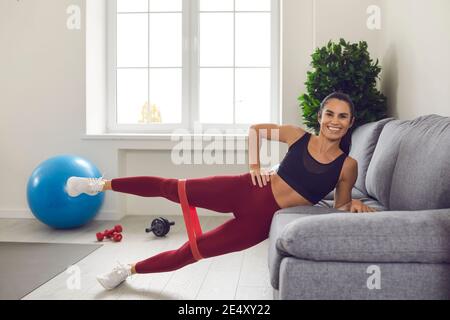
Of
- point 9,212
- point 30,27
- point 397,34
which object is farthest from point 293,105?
point 9,212

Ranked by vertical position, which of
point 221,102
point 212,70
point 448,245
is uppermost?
point 212,70

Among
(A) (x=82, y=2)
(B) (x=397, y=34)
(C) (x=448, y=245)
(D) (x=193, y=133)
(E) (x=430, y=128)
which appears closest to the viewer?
(C) (x=448, y=245)

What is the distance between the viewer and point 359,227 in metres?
1.31

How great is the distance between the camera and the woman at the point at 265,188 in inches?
75.8

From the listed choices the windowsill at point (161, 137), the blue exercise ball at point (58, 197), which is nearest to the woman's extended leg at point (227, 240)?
the blue exercise ball at point (58, 197)

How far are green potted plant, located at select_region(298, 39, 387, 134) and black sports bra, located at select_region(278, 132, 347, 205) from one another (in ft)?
4.08

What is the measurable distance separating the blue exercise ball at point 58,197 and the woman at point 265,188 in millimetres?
1231

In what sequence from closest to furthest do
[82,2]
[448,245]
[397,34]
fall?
[448,245]
[397,34]
[82,2]

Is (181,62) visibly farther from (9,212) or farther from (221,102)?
(9,212)

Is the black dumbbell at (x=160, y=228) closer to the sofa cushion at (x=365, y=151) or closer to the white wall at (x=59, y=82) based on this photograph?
the white wall at (x=59, y=82)

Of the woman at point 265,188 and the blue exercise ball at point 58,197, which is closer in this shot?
the woman at point 265,188

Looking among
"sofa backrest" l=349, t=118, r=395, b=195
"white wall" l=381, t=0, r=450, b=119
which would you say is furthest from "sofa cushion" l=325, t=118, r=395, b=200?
"white wall" l=381, t=0, r=450, b=119

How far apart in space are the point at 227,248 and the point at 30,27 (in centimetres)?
289

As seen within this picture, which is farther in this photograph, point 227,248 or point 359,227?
point 227,248
